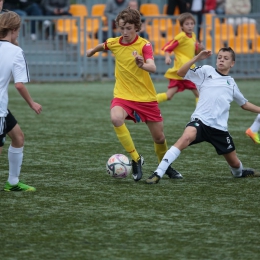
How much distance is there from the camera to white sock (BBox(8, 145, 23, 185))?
22.1 feet

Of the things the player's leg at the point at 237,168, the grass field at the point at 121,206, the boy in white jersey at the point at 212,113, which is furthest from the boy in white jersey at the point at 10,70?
A: the player's leg at the point at 237,168

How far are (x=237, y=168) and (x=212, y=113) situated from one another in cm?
59

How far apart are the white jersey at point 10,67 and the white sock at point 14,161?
42cm

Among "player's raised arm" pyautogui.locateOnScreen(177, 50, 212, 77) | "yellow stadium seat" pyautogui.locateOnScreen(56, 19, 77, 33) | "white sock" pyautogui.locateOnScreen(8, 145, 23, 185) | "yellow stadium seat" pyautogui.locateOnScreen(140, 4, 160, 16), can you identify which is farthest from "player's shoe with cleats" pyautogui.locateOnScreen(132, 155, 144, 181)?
"yellow stadium seat" pyautogui.locateOnScreen(140, 4, 160, 16)

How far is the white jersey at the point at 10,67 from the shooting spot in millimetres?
6379

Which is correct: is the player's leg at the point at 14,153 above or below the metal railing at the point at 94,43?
above

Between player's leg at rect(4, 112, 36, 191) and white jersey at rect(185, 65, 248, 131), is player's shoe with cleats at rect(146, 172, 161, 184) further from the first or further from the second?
player's leg at rect(4, 112, 36, 191)

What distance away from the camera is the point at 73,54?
18203 millimetres

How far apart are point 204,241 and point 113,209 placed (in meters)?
1.12

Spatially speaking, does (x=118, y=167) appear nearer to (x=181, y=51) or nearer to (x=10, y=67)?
(x=10, y=67)

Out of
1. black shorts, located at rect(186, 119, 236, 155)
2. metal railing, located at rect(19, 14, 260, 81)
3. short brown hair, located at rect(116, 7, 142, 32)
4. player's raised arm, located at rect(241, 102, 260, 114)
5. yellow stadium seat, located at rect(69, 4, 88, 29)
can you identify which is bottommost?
metal railing, located at rect(19, 14, 260, 81)

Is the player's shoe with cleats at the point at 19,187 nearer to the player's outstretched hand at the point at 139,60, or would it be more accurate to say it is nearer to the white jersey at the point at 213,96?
the player's outstretched hand at the point at 139,60

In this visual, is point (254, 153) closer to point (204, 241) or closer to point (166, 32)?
point (204, 241)

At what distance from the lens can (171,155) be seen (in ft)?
23.3
